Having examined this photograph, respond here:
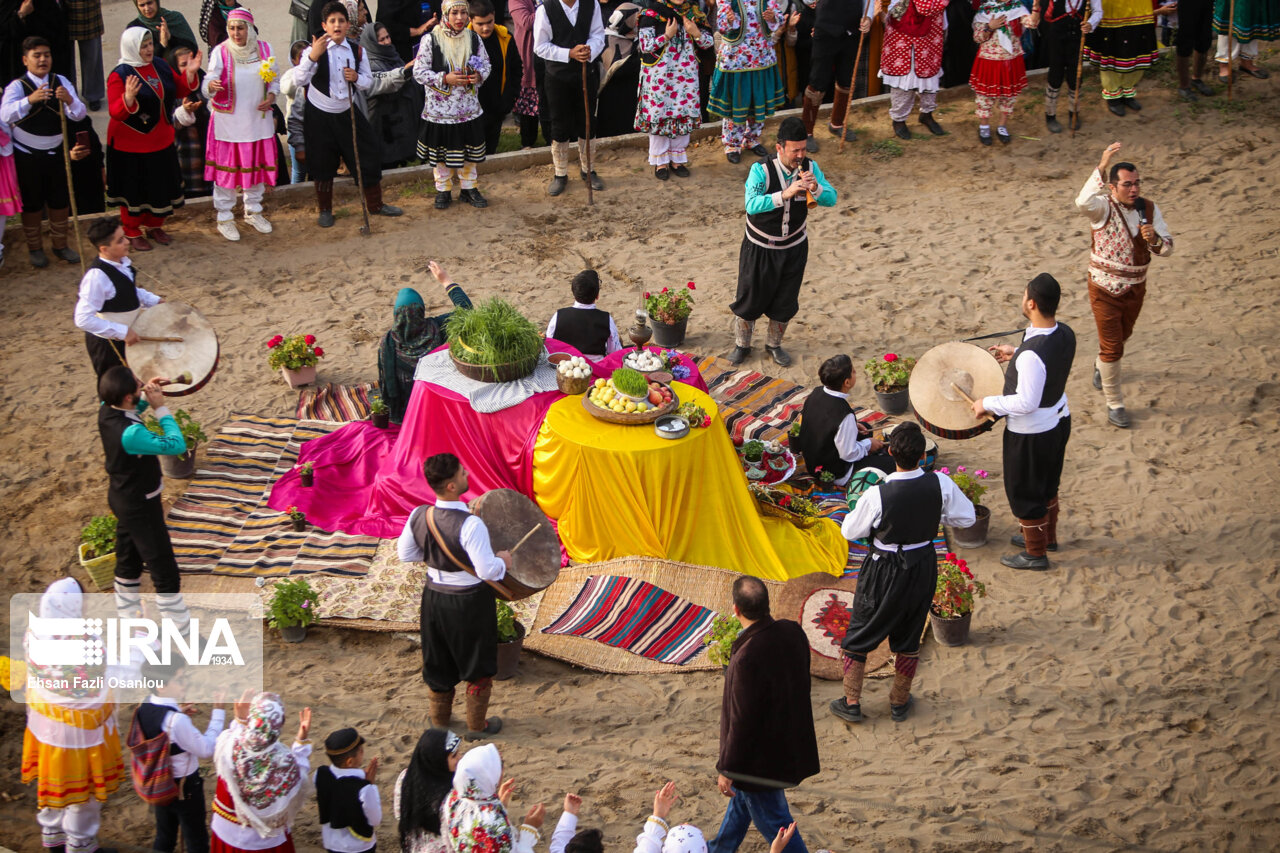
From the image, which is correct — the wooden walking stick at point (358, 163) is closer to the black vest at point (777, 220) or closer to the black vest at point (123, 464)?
the black vest at point (777, 220)

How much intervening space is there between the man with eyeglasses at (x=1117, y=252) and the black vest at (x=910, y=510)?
126 inches

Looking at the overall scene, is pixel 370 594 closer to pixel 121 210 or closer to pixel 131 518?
pixel 131 518

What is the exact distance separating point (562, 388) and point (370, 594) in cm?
170

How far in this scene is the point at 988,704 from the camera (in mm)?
6227

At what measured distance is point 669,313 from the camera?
31.1 feet

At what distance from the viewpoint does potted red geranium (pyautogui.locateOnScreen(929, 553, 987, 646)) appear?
6512 millimetres

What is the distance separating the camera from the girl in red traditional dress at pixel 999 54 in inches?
482

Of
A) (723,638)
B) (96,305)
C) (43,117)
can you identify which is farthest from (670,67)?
(723,638)

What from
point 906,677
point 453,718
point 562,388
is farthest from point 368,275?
point 906,677

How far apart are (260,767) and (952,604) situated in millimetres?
3724

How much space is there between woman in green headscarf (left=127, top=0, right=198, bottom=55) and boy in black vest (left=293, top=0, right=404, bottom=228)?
1130 millimetres

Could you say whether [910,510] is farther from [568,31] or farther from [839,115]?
[839,115]

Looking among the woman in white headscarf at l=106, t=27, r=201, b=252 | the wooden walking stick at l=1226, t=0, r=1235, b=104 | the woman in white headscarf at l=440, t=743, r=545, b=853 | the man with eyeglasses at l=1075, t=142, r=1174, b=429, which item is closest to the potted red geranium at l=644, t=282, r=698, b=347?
the man with eyeglasses at l=1075, t=142, r=1174, b=429

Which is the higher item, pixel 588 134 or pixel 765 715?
pixel 588 134
